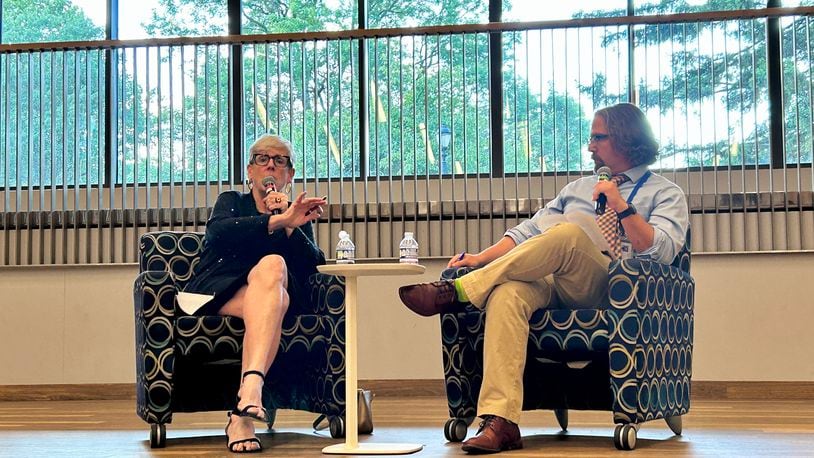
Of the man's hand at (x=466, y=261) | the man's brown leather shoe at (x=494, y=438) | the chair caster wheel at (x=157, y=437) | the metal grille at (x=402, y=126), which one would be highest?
the metal grille at (x=402, y=126)

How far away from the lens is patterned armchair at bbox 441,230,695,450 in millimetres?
2955

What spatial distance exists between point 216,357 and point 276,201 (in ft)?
1.69

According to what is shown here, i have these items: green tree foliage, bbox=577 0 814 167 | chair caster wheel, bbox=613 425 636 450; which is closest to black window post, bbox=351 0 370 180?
green tree foliage, bbox=577 0 814 167

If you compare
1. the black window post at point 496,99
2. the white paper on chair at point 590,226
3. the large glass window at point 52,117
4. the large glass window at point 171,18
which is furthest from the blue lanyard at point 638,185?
the large glass window at point 171,18

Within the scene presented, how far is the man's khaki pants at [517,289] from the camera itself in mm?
2893

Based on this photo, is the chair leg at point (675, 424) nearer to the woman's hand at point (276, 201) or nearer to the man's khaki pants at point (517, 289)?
the man's khaki pants at point (517, 289)

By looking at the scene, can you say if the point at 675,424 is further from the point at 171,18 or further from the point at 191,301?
the point at 171,18

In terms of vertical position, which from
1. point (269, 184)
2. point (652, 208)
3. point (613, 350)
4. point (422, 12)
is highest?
point (422, 12)

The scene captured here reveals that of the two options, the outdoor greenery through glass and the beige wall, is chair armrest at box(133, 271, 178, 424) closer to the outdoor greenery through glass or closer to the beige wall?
the beige wall

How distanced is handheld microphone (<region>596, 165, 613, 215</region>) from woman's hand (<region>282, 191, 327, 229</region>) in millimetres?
814

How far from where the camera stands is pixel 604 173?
3.23m

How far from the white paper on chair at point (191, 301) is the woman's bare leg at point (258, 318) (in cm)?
7

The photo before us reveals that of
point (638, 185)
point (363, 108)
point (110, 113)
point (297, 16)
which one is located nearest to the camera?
point (638, 185)


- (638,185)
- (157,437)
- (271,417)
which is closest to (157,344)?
(157,437)
